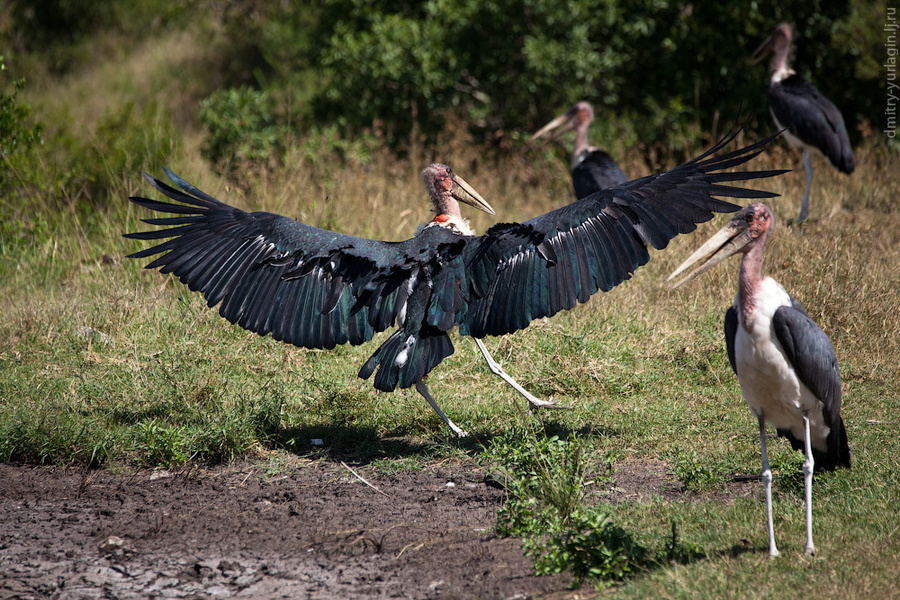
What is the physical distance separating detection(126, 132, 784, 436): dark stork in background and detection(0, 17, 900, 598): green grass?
0.62 m

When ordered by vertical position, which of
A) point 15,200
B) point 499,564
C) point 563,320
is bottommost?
point 499,564

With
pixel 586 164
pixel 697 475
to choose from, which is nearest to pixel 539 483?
pixel 697 475

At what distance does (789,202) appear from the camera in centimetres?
820

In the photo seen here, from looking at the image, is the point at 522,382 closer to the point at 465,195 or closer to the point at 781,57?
the point at 465,195

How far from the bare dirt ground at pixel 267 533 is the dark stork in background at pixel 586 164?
396 cm

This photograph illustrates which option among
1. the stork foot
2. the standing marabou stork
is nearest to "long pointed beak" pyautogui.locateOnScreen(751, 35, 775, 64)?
the standing marabou stork

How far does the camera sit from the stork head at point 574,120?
30.0 ft

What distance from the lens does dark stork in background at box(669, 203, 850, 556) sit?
10.9ft

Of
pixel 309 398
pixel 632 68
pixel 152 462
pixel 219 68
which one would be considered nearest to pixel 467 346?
pixel 309 398

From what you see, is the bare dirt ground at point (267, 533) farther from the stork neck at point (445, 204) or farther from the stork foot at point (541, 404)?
the stork neck at point (445, 204)

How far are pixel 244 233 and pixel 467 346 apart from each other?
1.84 m

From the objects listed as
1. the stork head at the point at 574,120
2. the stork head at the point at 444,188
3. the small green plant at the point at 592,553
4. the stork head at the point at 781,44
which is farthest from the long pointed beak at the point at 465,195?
the stork head at the point at 781,44

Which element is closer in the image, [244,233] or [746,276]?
[746,276]

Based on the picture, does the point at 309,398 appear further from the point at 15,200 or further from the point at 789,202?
the point at 789,202
